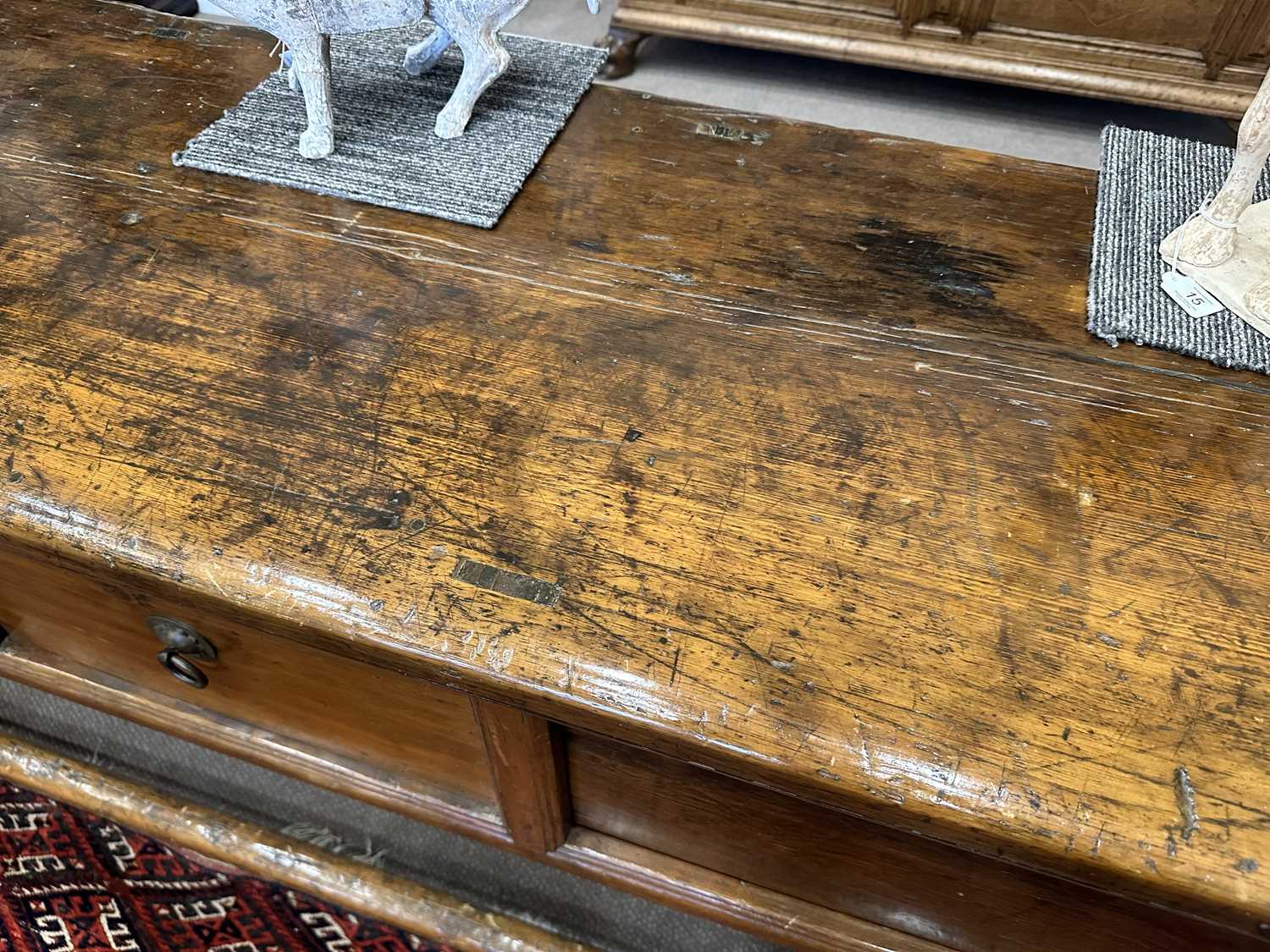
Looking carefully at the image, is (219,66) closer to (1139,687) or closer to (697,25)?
(1139,687)

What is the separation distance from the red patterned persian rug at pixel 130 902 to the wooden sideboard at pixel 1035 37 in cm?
157

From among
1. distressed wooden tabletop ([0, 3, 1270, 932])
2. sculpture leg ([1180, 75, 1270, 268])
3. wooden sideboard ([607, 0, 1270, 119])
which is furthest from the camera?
wooden sideboard ([607, 0, 1270, 119])

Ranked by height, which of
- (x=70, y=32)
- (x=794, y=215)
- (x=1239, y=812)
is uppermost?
(x=70, y=32)

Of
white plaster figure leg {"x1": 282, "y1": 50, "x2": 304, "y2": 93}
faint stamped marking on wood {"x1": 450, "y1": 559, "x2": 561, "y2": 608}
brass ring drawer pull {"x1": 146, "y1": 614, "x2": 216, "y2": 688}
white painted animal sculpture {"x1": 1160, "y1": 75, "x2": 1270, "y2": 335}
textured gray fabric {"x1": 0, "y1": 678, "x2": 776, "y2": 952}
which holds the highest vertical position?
white plaster figure leg {"x1": 282, "y1": 50, "x2": 304, "y2": 93}

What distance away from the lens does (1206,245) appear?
68cm

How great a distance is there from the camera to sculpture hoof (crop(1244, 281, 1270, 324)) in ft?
2.11

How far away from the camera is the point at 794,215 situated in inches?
29.6

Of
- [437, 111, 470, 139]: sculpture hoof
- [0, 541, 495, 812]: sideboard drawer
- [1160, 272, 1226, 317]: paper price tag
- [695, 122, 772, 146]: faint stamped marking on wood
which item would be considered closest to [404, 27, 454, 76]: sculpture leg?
[437, 111, 470, 139]: sculpture hoof

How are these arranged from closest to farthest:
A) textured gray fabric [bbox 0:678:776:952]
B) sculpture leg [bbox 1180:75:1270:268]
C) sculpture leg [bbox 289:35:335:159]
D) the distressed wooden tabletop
→ the distressed wooden tabletop → sculpture leg [bbox 1180:75:1270:268] → sculpture leg [bbox 289:35:335:159] → textured gray fabric [bbox 0:678:776:952]

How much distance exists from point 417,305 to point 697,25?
130 cm

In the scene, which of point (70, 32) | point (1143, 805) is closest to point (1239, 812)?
point (1143, 805)

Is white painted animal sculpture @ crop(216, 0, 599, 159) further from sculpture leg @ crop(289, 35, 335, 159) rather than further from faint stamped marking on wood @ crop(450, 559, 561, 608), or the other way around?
faint stamped marking on wood @ crop(450, 559, 561, 608)

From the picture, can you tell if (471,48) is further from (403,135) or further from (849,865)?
(849,865)

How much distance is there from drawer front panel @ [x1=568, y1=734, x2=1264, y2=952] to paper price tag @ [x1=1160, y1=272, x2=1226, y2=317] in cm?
41
